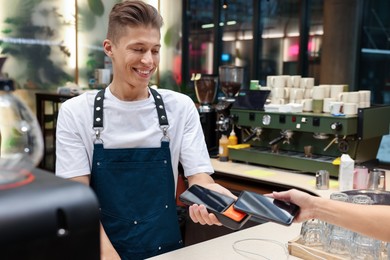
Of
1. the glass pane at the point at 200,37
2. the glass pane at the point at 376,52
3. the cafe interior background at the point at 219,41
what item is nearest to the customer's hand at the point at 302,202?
Result: the cafe interior background at the point at 219,41

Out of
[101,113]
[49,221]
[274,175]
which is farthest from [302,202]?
[274,175]

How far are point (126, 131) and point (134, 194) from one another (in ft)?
0.86

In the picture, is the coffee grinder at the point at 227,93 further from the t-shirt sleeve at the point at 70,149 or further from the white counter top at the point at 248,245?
the t-shirt sleeve at the point at 70,149

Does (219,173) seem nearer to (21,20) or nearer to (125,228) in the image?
(125,228)

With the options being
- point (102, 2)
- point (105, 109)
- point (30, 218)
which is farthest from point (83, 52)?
point (30, 218)

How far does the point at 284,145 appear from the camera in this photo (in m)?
3.43

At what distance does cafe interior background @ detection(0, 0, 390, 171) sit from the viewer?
229 inches

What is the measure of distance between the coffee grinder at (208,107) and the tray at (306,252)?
6.71 ft

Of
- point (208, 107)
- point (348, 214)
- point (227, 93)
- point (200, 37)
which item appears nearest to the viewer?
point (348, 214)

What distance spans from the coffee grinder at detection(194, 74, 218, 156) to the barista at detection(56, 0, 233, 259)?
1786 millimetres

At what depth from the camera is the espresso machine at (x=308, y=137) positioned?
3.01 meters

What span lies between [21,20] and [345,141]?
175 inches

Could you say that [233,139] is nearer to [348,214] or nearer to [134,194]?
[134,194]

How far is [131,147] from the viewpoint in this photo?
187 centimetres
